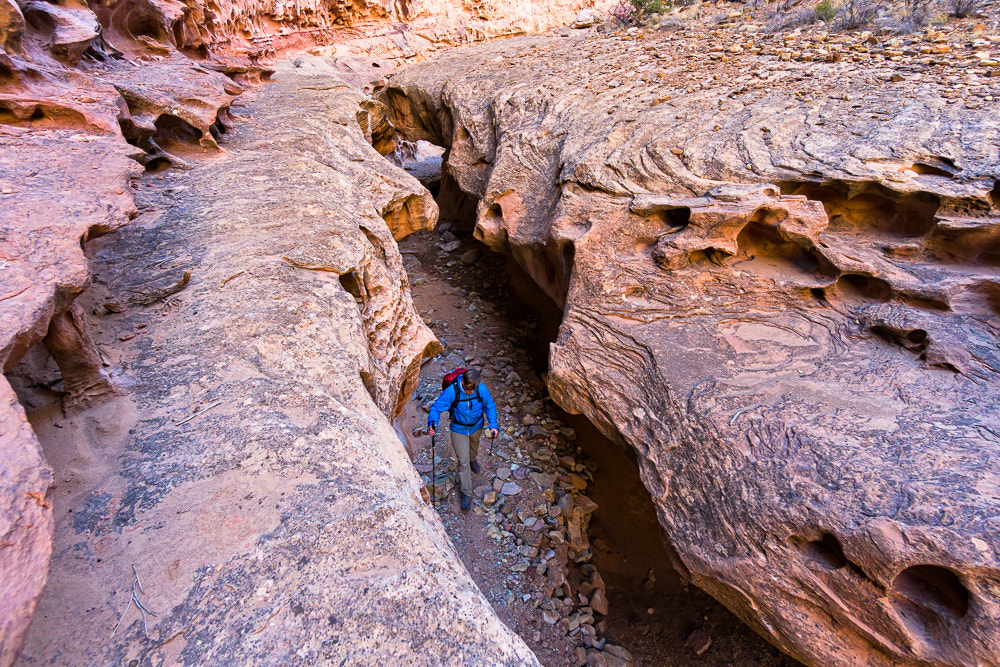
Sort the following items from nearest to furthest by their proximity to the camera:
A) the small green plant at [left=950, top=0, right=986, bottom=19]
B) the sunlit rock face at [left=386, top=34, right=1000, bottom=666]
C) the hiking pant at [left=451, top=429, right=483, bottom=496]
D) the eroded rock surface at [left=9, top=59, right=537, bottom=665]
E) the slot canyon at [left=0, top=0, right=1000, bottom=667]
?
the eroded rock surface at [left=9, top=59, right=537, bottom=665] < the slot canyon at [left=0, top=0, right=1000, bottom=667] < the sunlit rock face at [left=386, top=34, right=1000, bottom=666] < the hiking pant at [left=451, top=429, right=483, bottom=496] < the small green plant at [left=950, top=0, right=986, bottom=19]

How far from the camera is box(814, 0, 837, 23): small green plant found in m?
6.65

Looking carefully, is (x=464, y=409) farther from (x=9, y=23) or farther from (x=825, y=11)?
(x=825, y=11)

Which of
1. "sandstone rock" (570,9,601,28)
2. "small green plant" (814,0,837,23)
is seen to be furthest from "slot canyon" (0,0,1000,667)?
"sandstone rock" (570,9,601,28)

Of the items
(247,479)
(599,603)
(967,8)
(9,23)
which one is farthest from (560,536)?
(967,8)

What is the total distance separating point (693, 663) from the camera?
345 centimetres

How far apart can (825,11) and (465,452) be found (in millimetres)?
7563

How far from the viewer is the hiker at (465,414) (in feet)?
13.4

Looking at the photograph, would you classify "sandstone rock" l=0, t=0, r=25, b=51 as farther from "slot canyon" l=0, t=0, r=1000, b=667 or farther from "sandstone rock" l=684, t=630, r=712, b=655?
"sandstone rock" l=684, t=630, r=712, b=655

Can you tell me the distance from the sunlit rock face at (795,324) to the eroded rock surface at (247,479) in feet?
5.81

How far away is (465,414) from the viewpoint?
4133mm

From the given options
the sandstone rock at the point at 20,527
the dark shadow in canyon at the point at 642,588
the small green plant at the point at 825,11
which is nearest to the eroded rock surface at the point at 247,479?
the sandstone rock at the point at 20,527

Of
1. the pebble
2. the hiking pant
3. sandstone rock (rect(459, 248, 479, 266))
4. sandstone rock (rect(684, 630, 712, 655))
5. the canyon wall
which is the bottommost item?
sandstone rock (rect(684, 630, 712, 655))

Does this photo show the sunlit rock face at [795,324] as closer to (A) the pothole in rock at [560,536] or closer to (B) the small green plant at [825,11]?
(A) the pothole in rock at [560,536]

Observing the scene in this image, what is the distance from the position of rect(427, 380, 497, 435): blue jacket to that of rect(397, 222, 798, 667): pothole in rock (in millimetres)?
658
